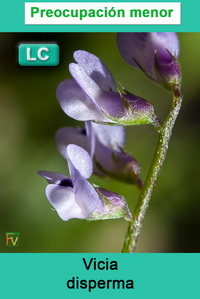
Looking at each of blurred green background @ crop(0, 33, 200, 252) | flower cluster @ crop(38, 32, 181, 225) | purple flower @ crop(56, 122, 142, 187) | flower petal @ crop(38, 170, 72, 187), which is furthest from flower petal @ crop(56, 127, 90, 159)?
blurred green background @ crop(0, 33, 200, 252)

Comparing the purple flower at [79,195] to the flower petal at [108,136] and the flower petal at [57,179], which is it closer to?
the flower petal at [57,179]

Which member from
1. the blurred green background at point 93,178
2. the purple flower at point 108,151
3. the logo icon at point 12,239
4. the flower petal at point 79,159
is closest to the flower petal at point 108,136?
the purple flower at point 108,151

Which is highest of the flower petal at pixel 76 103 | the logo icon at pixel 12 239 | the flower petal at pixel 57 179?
the flower petal at pixel 76 103

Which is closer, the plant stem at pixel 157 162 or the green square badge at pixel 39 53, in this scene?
the plant stem at pixel 157 162

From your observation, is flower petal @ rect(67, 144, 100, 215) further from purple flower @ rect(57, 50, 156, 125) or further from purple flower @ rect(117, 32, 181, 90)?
purple flower @ rect(117, 32, 181, 90)

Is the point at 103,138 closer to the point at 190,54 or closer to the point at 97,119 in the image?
the point at 97,119

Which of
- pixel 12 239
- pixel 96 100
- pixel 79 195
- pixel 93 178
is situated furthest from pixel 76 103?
pixel 93 178

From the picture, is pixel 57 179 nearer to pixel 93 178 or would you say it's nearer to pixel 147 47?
pixel 147 47
